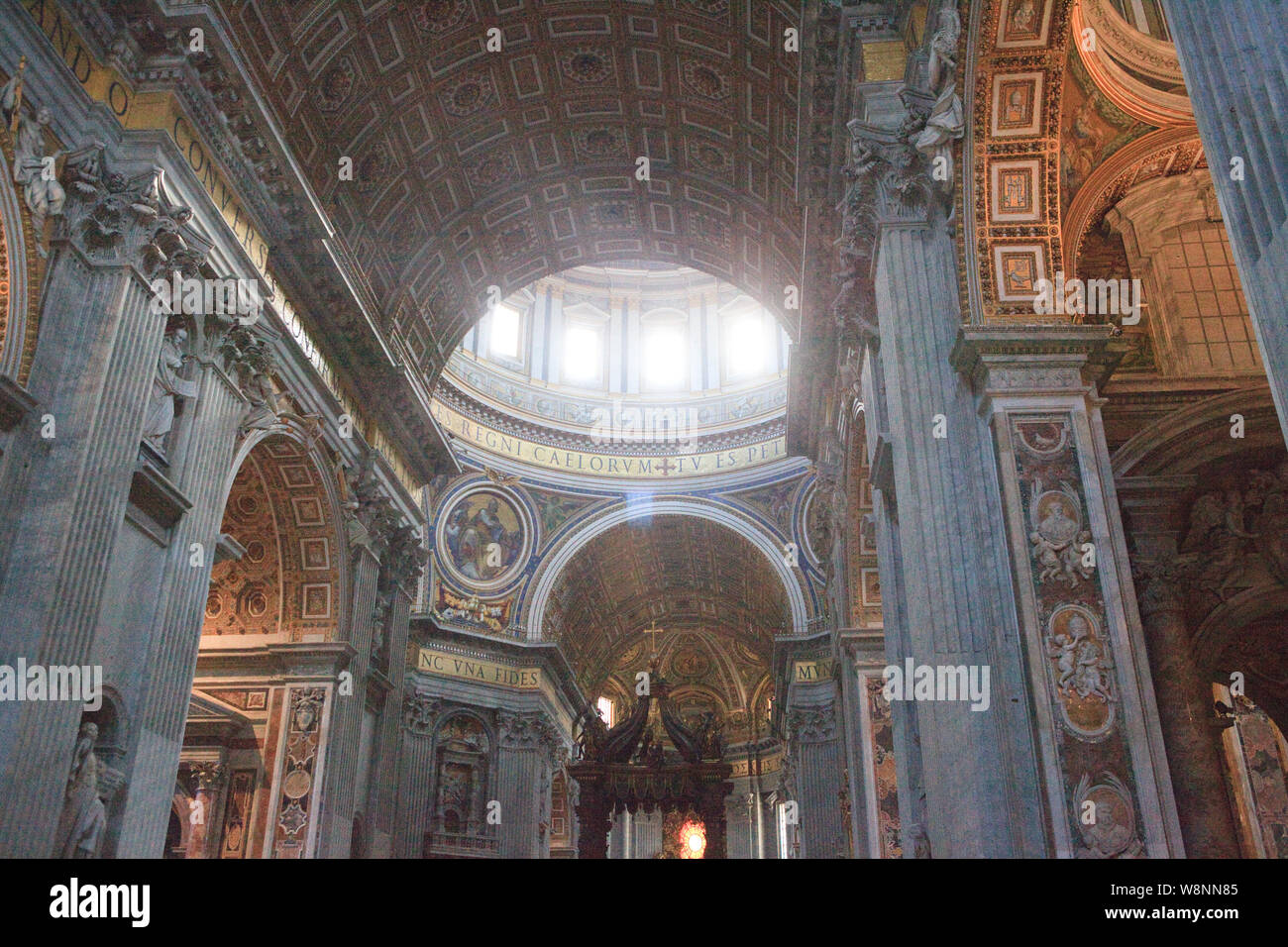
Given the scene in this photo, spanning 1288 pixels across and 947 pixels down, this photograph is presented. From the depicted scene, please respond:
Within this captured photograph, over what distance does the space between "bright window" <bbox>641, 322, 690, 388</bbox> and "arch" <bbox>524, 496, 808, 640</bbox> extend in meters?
3.91

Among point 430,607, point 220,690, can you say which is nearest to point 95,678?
point 220,690

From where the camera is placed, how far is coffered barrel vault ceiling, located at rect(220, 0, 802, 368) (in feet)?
45.7

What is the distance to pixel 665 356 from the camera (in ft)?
107

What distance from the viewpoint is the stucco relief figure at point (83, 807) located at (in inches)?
326

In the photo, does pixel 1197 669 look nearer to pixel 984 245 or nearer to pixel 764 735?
pixel 984 245

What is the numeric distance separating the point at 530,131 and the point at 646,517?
15580mm

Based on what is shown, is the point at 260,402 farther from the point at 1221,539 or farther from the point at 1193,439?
the point at 1221,539

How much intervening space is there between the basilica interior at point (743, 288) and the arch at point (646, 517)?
1009 centimetres

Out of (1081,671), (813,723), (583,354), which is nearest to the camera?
(1081,671)

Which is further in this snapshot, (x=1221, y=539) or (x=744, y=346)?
(x=744, y=346)

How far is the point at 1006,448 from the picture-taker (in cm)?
779

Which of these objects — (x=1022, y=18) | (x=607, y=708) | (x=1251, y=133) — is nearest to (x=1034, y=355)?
(x=1022, y=18)

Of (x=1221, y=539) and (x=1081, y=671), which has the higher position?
(x=1221, y=539)

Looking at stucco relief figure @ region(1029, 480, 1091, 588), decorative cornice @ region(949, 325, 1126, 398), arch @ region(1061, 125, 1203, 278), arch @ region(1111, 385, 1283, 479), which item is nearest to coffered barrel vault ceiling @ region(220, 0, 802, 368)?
arch @ region(1061, 125, 1203, 278)
